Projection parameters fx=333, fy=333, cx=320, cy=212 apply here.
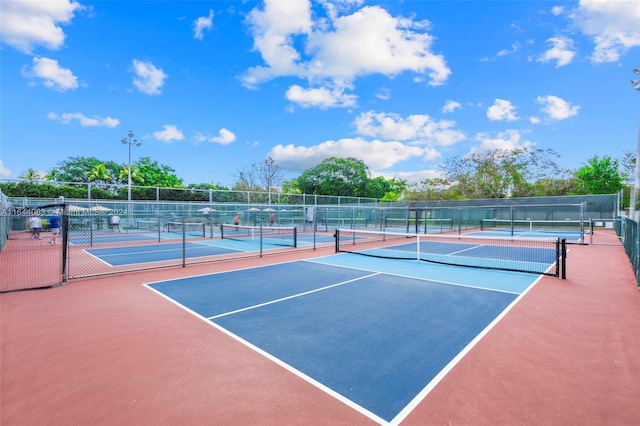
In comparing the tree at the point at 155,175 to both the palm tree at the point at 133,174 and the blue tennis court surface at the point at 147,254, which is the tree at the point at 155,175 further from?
the blue tennis court surface at the point at 147,254

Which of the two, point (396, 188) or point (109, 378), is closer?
point (109, 378)

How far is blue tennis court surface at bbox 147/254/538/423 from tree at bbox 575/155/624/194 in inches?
1662

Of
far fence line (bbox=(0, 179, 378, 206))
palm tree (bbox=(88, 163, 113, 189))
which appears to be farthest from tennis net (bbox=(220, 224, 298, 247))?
palm tree (bbox=(88, 163, 113, 189))

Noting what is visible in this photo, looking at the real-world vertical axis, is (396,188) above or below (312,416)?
above

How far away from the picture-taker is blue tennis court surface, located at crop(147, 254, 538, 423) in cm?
379

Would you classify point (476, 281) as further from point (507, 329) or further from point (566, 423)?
point (566, 423)

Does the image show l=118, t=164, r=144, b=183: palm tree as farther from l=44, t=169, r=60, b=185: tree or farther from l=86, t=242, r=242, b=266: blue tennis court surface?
l=86, t=242, r=242, b=266: blue tennis court surface

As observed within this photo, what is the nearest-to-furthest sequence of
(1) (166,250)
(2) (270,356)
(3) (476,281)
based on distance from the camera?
(2) (270,356) → (3) (476,281) → (1) (166,250)

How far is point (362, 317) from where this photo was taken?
19.2ft

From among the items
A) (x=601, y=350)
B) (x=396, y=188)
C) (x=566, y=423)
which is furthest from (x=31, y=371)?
(x=396, y=188)

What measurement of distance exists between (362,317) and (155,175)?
183 ft

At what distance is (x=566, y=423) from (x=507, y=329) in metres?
2.39

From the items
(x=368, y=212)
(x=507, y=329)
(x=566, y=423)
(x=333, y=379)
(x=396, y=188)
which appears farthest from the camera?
(x=396, y=188)

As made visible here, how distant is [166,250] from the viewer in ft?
52.1
